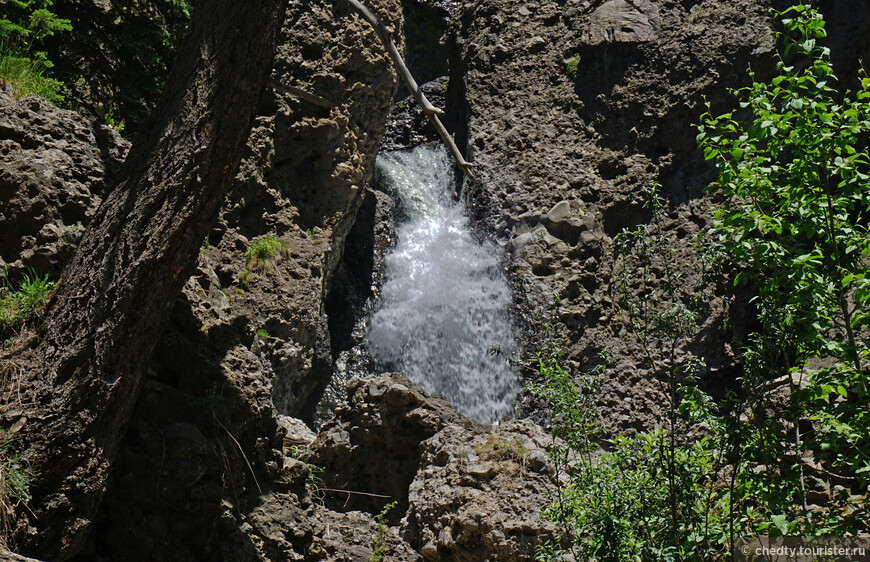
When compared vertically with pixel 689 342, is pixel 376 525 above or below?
below

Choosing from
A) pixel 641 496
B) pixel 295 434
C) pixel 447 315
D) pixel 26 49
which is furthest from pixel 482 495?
pixel 447 315

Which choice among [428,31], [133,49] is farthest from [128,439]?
[428,31]

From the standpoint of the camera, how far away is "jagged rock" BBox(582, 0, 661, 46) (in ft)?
38.0

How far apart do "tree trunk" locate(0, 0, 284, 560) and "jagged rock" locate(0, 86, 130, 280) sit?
0.74 metres

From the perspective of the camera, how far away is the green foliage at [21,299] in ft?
13.0

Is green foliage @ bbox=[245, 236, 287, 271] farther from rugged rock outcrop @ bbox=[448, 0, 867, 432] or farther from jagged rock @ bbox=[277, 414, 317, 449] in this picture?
rugged rock outcrop @ bbox=[448, 0, 867, 432]

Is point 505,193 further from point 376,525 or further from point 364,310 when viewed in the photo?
point 376,525

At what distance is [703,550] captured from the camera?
3.58 m

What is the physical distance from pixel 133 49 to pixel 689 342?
7.38 m

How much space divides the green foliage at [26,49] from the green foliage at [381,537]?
396 centimetres

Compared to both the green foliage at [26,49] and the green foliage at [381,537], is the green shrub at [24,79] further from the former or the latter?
the green foliage at [381,537]

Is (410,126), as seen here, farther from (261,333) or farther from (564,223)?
(261,333)

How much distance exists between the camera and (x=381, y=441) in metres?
6.53

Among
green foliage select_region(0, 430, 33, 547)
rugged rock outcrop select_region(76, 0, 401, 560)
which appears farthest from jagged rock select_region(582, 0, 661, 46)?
green foliage select_region(0, 430, 33, 547)
